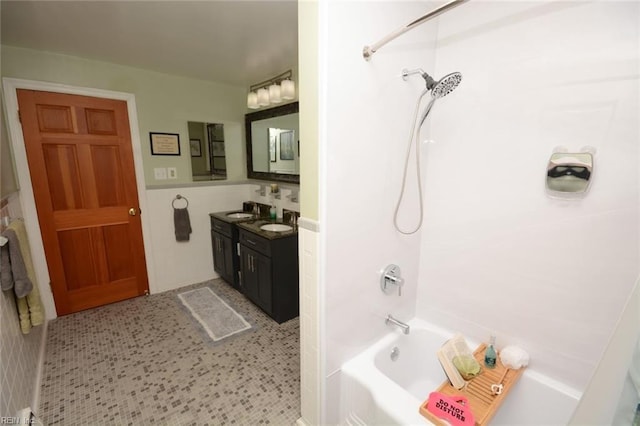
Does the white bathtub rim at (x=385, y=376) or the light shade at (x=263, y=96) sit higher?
the light shade at (x=263, y=96)

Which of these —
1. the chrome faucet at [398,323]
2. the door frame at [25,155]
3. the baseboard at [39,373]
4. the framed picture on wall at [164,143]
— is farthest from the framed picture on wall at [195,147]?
the chrome faucet at [398,323]

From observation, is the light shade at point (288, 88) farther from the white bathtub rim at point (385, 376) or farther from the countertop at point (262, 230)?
the white bathtub rim at point (385, 376)

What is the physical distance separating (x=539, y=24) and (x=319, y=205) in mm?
1328

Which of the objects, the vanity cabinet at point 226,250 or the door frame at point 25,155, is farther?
the vanity cabinet at point 226,250

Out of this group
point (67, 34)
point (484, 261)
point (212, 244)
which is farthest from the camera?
point (212, 244)

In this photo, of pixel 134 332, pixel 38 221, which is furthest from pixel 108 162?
pixel 134 332

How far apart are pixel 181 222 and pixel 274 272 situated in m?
1.40

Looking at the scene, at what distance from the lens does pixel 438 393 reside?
3.93 ft

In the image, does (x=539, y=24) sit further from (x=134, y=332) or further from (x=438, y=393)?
(x=134, y=332)

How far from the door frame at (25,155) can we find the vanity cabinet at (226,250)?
0.79 metres

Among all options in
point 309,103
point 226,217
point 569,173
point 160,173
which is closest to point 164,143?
point 160,173

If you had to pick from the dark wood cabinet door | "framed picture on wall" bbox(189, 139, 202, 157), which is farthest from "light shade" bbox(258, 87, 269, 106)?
the dark wood cabinet door

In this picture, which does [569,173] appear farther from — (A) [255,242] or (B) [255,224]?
(B) [255,224]

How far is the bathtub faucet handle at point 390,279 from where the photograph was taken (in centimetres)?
155
